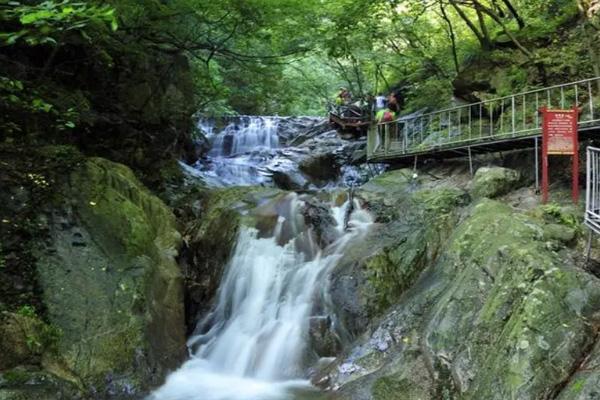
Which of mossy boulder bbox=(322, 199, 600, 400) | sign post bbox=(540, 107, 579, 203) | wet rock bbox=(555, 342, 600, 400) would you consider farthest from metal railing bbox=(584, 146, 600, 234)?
wet rock bbox=(555, 342, 600, 400)

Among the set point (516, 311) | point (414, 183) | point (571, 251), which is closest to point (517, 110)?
point (414, 183)

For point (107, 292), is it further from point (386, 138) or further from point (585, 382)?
point (386, 138)

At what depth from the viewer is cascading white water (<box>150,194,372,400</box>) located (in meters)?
7.24

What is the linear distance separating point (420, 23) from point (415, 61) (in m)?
1.43

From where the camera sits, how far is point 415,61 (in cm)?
1831

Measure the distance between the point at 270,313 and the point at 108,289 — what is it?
2.88 metres

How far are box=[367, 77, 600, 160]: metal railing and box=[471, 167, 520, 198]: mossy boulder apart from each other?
82 centimetres

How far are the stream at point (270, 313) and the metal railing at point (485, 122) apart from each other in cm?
327

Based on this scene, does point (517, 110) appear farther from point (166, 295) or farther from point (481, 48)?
point (166, 295)

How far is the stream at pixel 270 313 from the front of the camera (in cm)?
725

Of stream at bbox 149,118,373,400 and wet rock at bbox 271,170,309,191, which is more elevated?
wet rock at bbox 271,170,309,191

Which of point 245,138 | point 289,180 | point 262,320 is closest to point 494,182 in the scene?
point 262,320

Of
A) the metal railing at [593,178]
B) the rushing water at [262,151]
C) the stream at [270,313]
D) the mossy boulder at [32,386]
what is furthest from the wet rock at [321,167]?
the mossy boulder at [32,386]

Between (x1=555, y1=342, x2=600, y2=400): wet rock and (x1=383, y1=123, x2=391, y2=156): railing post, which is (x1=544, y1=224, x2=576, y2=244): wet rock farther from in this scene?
(x1=383, y1=123, x2=391, y2=156): railing post
